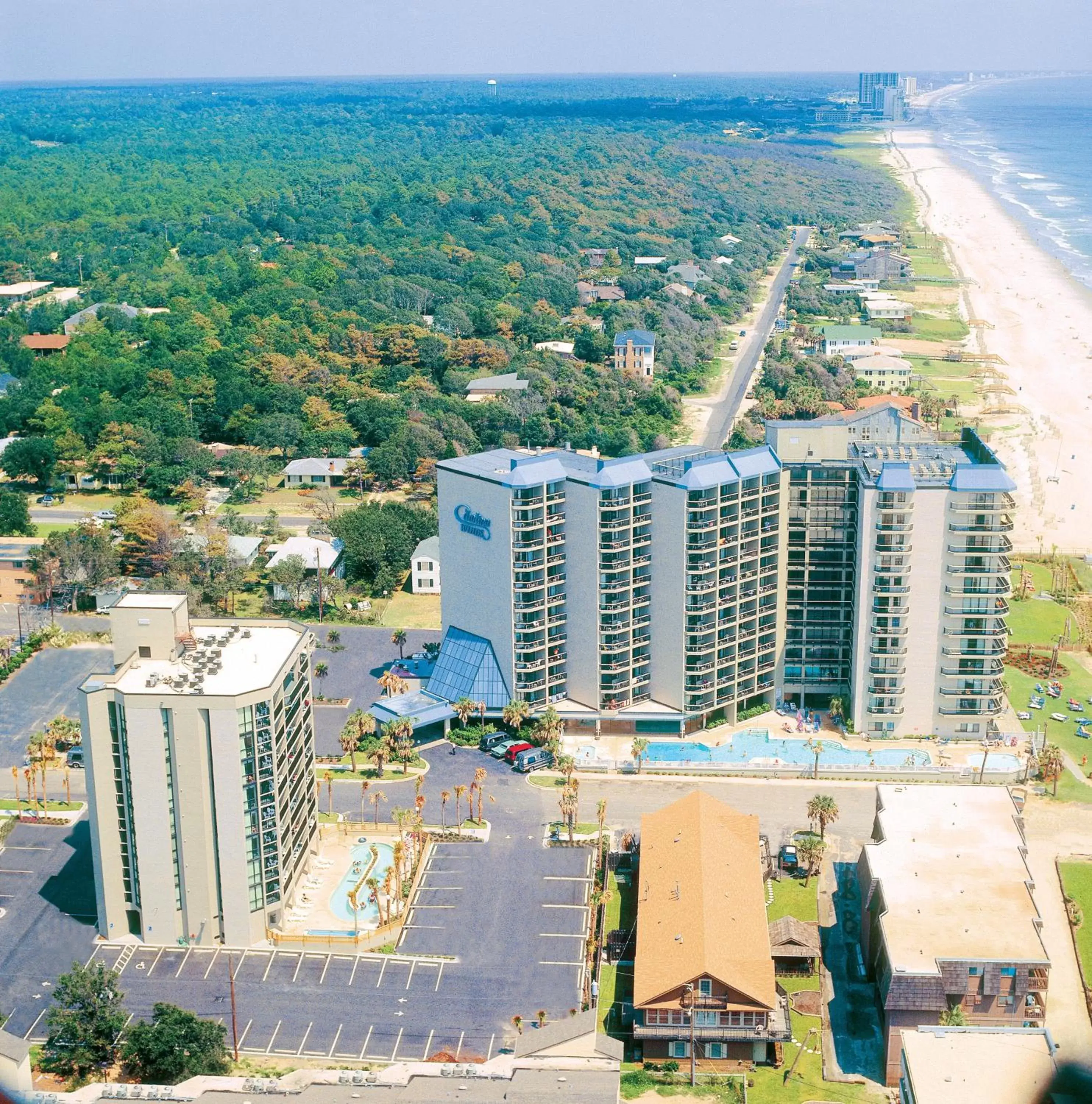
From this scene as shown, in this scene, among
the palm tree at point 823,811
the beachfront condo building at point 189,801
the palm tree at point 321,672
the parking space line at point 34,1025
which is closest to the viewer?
the parking space line at point 34,1025

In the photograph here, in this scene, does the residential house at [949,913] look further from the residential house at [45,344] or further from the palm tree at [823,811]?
the residential house at [45,344]

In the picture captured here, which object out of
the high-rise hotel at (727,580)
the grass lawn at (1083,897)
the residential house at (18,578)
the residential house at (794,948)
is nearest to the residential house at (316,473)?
the residential house at (18,578)

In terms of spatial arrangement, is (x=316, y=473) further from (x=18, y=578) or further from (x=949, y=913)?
(x=949, y=913)

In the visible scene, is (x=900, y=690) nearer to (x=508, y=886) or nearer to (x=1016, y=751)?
(x=1016, y=751)

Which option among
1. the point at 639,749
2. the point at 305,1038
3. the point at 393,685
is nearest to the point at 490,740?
the point at 393,685

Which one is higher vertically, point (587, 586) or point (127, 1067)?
point (587, 586)

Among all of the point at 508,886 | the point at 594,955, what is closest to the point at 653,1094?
the point at 594,955

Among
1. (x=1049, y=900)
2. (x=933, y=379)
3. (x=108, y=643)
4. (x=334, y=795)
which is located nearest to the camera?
(x=1049, y=900)
